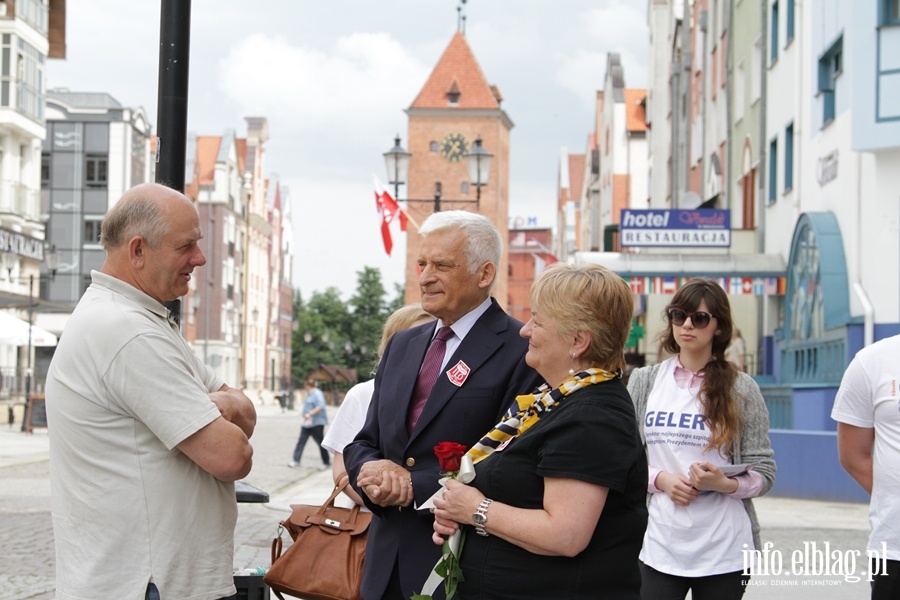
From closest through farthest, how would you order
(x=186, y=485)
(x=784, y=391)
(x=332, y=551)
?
1. (x=186, y=485)
2. (x=332, y=551)
3. (x=784, y=391)

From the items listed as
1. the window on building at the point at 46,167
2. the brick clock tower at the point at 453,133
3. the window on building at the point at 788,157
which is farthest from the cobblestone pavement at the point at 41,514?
the brick clock tower at the point at 453,133

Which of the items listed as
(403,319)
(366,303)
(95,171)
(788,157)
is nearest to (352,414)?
(403,319)

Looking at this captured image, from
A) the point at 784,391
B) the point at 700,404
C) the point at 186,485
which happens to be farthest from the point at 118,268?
the point at 784,391

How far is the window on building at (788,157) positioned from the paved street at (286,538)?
9628 mm

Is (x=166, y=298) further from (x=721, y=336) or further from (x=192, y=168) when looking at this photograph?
(x=192, y=168)

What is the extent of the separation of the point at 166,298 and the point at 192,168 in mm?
86661

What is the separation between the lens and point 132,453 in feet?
12.3

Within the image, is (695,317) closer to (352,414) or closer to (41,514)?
(352,414)

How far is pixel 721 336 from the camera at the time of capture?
5387 millimetres

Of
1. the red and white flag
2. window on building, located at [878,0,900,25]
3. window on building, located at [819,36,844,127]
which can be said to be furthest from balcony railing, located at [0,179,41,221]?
window on building, located at [878,0,900,25]

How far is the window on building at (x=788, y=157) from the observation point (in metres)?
25.1

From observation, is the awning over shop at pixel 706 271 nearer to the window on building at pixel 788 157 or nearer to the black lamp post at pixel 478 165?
the window on building at pixel 788 157

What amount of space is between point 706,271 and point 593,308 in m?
22.0

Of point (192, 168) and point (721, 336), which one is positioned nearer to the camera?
point (721, 336)
